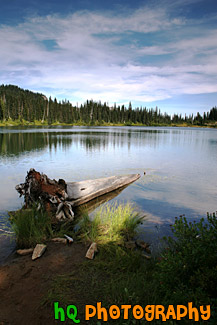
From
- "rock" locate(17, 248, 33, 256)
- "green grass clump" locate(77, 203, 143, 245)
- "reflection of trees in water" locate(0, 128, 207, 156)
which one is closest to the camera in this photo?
"rock" locate(17, 248, 33, 256)

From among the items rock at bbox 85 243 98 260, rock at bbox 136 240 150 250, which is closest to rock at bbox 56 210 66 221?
rock at bbox 85 243 98 260

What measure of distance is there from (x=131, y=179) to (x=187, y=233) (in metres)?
9.89

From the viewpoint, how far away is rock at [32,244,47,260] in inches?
210

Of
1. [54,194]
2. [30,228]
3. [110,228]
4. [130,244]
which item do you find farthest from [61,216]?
[130,244]

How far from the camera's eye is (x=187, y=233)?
3842 mm

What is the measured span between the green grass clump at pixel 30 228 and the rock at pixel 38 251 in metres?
0.56

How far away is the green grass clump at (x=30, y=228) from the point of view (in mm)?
6087

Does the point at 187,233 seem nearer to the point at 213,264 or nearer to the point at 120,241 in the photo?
the point at 213,264

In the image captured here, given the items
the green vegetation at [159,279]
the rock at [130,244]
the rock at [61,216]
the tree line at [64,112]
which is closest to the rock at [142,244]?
the rock at [130,244]

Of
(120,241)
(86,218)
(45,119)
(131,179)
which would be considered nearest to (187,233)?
(120,241)

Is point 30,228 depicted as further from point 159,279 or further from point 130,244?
point 159,279

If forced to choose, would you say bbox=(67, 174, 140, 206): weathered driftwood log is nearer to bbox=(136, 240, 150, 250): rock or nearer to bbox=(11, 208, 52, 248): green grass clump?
bbox=(11, 208, 52, 248): green grass clump

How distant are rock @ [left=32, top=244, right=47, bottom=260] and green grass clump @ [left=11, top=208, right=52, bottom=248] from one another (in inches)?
22.2

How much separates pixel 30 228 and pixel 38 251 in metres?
1.06
